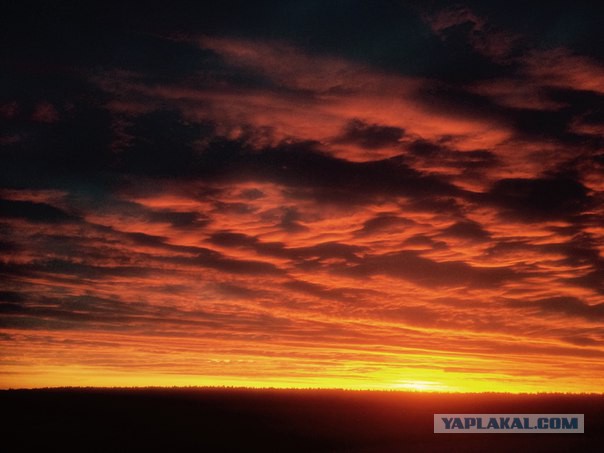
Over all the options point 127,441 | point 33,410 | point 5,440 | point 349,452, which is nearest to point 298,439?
point 349,452

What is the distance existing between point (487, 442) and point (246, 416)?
32589mm

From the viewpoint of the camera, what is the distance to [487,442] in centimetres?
4559

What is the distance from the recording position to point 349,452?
130ft

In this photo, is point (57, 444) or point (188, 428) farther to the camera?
point (188, 428)

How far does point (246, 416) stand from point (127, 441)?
27418 millimetres

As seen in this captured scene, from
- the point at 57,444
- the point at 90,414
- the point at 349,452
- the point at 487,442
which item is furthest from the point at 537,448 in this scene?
the point at 90,414

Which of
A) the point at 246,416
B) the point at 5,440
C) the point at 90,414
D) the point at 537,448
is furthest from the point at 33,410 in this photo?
the point at 537,448

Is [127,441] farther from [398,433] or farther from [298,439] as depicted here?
[398,433]

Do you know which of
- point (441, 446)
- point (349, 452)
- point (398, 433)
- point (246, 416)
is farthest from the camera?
point (246, 416)

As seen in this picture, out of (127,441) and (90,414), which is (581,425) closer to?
(127,441)

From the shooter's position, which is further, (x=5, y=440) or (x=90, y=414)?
(x=90, y=414)

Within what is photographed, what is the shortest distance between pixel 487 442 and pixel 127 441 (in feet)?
88.3

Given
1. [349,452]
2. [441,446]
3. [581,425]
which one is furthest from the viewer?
[581,425]

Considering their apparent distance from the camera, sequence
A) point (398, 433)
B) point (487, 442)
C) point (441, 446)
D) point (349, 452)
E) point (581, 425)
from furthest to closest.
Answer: point (581, 425) < point (398, 433) < point (487, 442) < point (441, 446) < point (349, 452)
